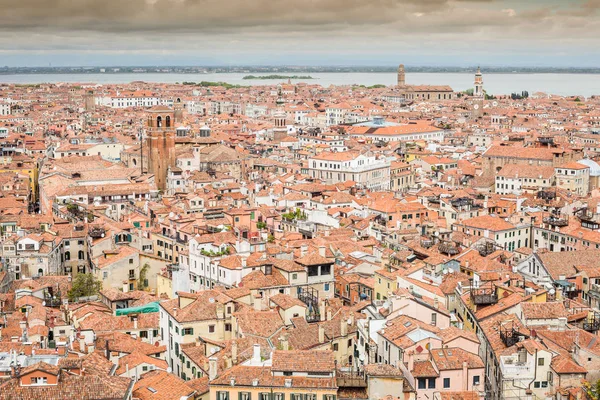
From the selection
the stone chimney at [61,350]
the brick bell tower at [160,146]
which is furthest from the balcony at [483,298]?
the brick bell tower at [160,146]

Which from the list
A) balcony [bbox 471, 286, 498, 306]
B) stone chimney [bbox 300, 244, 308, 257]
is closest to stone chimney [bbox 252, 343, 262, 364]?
balcony [bbox 471, 286, 498, 306]

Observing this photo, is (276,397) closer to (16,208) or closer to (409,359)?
(409,359)

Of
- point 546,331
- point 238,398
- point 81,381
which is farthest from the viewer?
point 546,331

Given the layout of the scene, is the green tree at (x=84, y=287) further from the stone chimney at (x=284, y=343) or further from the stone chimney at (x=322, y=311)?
the stone chimney at (x=284, y=343)

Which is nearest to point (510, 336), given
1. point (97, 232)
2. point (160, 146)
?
point (97, 232)

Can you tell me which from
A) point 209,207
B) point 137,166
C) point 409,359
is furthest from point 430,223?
point 137,166

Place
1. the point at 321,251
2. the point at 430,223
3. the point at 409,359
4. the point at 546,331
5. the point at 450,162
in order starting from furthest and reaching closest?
the point at 450,162 < the point at 430,223 < the point at 321,251 < the point at 546,331 < the point at 409,359
